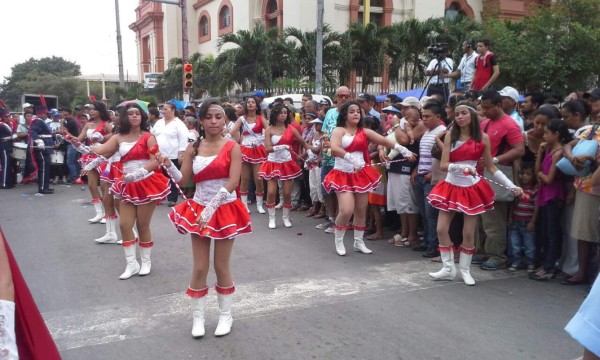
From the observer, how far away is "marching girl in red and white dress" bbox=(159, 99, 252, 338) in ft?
14.5

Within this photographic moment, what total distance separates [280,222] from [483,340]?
17.5 ft

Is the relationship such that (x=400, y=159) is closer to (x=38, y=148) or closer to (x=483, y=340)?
(x=483, y=340)

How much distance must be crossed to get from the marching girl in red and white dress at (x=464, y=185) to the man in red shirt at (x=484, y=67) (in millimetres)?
4349

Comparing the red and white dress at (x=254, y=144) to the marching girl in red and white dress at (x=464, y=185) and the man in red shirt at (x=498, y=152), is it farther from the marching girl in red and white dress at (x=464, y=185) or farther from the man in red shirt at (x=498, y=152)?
the marching girl in red and white dress at (x=464, y=185)

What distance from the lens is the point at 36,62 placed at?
250ft

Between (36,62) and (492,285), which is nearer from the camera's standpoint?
(492,285)

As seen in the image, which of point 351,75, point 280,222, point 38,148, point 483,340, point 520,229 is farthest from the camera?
point 351,75

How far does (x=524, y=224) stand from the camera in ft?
20.6

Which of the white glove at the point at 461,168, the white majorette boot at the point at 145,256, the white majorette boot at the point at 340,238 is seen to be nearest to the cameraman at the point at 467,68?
the white majorette boot at the point at 340,238

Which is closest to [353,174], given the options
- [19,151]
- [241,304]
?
[241,304]

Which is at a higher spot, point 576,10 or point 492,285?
point 576,10

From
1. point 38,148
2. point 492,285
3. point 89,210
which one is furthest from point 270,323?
point 38,148

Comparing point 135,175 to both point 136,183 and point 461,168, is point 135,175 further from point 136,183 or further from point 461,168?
point 461,168

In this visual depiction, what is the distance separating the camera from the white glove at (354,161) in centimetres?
675
